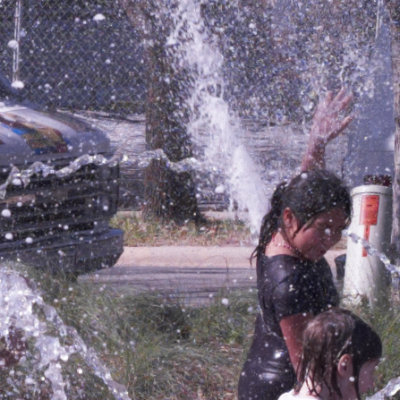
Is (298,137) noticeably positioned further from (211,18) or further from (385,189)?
(385,189)

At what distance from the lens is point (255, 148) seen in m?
9.26

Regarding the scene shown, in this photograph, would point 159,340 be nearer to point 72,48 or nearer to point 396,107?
point 396,107

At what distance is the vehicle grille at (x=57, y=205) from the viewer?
4977mm

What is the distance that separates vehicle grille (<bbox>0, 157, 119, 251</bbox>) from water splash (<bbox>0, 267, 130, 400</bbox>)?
0.55m

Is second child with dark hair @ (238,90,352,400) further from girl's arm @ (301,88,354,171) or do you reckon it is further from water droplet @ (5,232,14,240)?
water droplet @ (5,232,14,240)

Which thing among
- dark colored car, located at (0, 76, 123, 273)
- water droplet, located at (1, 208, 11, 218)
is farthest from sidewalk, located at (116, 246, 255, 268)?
water droplet, located at (1, 208, 11, 218)

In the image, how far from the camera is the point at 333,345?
7.84 ft

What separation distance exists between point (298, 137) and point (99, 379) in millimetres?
5818

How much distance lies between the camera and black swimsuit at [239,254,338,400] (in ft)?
8.59

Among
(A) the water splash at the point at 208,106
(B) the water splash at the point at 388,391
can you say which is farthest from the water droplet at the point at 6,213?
(A) the water splash at the point at 208,106

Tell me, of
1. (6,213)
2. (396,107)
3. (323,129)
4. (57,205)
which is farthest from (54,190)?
(323,129)

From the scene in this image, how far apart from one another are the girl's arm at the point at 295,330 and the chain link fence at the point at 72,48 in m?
6.43

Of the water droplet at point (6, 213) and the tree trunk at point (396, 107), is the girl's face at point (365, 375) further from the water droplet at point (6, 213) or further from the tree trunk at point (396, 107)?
the water droplet at point (6, 213)

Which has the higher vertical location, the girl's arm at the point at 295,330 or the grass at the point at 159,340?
the girl's arm at the point at 295,330
